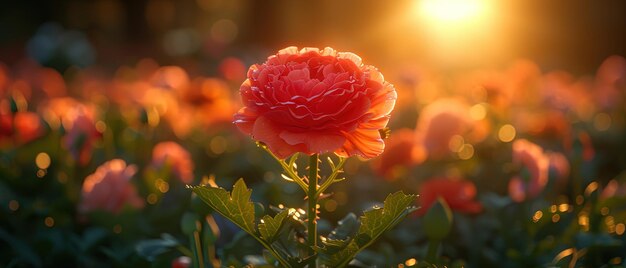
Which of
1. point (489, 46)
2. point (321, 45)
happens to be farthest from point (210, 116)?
point (489, 46)

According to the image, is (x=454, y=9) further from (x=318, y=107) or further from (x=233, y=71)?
(x=318, y=107)

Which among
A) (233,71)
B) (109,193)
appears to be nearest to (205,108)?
(233,71)

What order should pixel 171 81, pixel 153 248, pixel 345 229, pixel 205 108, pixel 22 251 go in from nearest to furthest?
pixel 345 229, pixel 153 248, pixel 22 251, pixel 205 108, pixel 171 81

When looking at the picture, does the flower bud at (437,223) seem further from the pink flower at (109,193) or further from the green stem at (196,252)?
the pink flower at (109,193)

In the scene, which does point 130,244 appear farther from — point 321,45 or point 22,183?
point 321,45

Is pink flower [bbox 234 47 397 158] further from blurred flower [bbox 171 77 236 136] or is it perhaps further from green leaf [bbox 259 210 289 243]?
blurred flower [bbox 171 77 236 136]

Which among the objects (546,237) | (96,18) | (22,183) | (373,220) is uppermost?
(373,220)

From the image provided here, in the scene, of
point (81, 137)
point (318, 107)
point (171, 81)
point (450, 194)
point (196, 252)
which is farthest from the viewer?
point (171, 81)
